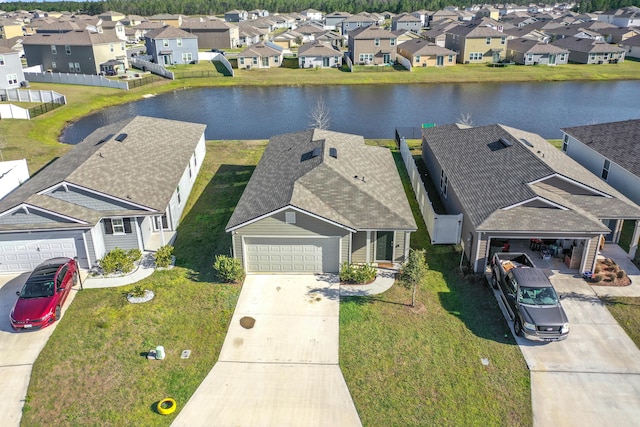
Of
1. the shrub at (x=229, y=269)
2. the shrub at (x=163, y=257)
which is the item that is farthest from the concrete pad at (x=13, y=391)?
the shrub at (x=229, y=269)

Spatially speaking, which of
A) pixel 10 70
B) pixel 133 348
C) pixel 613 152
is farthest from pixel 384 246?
pixel 10 70

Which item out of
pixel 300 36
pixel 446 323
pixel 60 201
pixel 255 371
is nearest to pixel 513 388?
pixel 446 323

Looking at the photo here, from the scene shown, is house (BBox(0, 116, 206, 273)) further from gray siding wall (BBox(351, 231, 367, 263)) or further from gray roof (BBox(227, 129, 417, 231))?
gray siding wall (BBox(351, 231, 367, 263))

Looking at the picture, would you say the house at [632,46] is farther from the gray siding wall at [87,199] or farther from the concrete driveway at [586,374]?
the gray siding wall at [87,199]

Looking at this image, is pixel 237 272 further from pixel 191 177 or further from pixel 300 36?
pixel 300 36

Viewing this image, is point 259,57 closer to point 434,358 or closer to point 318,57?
point 318,57

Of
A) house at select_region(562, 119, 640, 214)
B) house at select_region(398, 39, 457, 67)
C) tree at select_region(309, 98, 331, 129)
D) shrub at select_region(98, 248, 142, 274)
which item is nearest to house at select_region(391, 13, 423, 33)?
house at select_region(398, 39, 457, 67)
